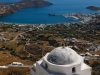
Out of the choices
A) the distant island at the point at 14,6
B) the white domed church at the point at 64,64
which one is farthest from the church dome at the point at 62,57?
the distant island at the point at 14,6

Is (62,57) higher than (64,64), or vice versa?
(62,57)

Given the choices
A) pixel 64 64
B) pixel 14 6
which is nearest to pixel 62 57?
pixel 64 64

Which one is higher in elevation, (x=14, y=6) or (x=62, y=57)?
(x=62, y=57)

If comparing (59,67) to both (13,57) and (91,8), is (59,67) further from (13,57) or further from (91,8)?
(91,8)

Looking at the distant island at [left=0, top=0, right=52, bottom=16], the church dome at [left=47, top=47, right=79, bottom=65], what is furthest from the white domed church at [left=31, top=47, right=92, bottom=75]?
the distant island at [left=0, top=0, right=52, bottom=16]

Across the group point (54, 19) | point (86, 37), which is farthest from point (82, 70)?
point (54, 19)

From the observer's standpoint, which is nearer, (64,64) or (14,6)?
(64,64)

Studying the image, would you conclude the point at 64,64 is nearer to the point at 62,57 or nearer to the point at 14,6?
the point at 62,57

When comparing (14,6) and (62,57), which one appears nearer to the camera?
(62,57)

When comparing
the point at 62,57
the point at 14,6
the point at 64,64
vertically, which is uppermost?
the point at 62,57

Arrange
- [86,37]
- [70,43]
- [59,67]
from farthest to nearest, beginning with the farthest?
[86,37]
[70,43]
[59,67]

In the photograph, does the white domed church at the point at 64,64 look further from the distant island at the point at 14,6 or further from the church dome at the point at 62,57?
the distant island at the point at 14,6
